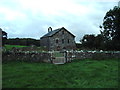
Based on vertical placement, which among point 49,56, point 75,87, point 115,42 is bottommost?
point 75,87

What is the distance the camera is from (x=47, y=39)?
139ft

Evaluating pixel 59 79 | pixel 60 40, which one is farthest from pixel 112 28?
pixel 59 79

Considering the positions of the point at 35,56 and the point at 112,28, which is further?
the point at 112,28

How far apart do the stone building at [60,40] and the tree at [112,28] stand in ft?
47.1

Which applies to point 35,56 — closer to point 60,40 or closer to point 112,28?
point 112,28

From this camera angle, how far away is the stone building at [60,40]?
135 feet

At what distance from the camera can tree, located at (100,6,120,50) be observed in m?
27.9

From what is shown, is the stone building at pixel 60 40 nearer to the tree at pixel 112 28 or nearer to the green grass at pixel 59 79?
the tree at pixel 112 28

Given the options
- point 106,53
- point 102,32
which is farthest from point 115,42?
point 106,53

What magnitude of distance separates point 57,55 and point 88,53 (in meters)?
4.10

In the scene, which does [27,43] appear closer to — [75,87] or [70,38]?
[70,38]

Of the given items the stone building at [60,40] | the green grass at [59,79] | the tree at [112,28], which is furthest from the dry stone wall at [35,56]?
the stone building at [60,40]

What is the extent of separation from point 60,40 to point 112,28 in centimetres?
1713

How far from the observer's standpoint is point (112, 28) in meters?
29.0
